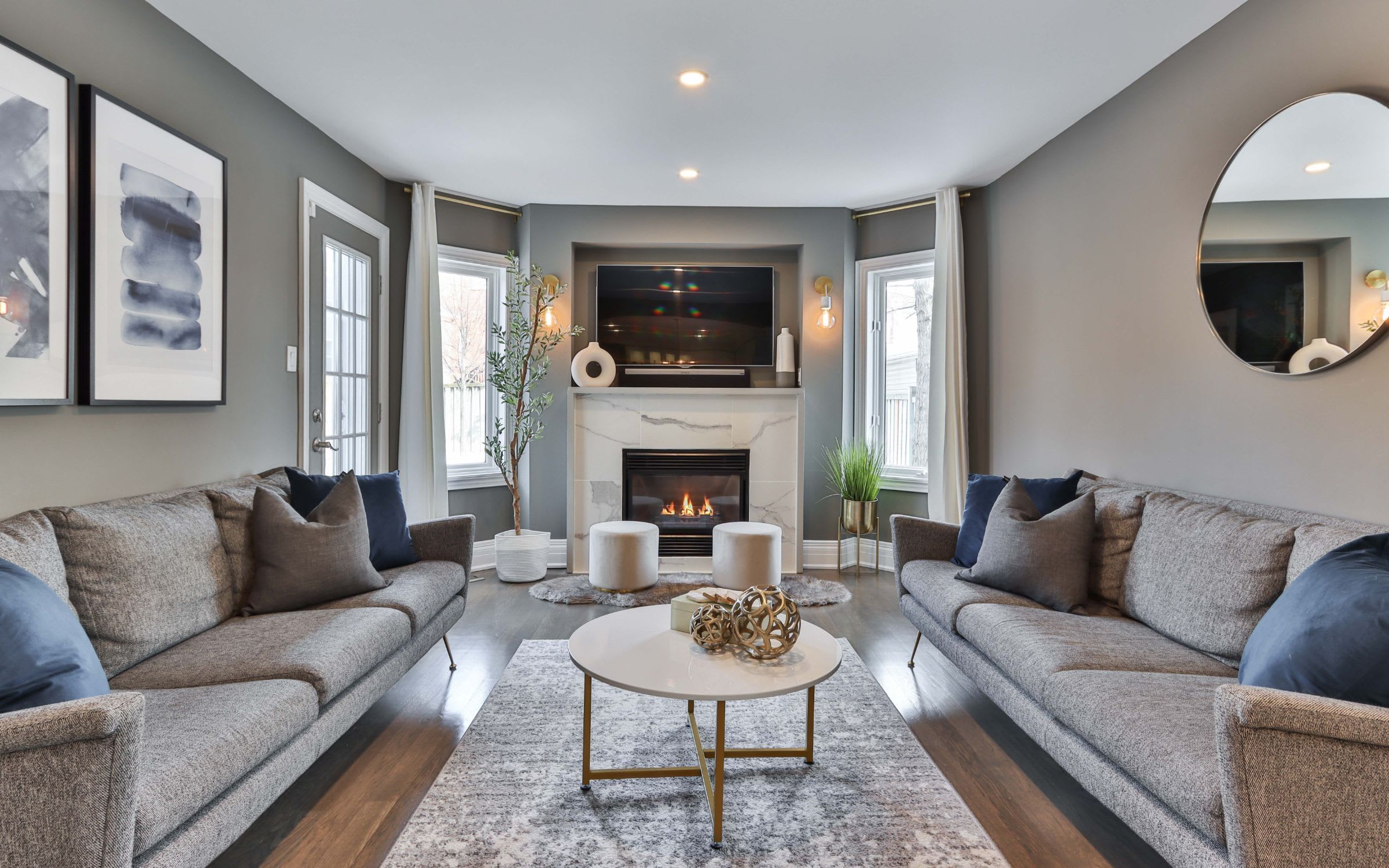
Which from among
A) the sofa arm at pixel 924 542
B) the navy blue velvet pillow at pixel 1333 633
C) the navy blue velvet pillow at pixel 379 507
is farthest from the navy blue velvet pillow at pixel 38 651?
the sofa arm at pixel 924 542

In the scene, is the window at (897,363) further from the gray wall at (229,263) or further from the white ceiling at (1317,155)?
the gray wall at (229,263)

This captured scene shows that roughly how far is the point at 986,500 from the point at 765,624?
1.56 metres

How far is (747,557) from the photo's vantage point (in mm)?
4430

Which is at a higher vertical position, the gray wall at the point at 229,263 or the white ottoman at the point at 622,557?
the gray wall at the point at 229,263

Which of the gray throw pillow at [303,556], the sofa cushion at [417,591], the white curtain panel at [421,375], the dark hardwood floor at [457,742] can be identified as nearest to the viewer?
the dark hardwood floor at [457,742]

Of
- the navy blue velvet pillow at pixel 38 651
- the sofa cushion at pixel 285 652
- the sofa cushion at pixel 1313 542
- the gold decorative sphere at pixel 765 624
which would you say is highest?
the sofa cushion at pixel 1313 542

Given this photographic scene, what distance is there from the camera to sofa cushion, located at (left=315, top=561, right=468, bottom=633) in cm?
256

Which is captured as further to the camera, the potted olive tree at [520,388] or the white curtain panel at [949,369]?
the potted olive tree at [520,388]

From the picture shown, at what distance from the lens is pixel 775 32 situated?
273 cm

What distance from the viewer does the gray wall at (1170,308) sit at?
216cm

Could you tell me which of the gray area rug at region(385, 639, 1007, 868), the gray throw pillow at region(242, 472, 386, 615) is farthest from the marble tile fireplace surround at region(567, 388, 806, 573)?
the gray throw pillow at region(242, 472, 386, 615)

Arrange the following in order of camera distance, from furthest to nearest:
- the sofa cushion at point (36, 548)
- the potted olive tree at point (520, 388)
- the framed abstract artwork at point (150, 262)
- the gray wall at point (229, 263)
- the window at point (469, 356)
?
the window at point (469, 356)
the potted olive tree at point (520, 388)
the framed abstract artwork at point (150, 262)
the gray wall at point (229, 263)
the sofa cushion at point (36, 548)

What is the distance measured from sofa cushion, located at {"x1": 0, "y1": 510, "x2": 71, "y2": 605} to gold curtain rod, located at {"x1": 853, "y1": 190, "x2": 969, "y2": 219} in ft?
15.6

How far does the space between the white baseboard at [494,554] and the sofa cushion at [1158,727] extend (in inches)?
144
